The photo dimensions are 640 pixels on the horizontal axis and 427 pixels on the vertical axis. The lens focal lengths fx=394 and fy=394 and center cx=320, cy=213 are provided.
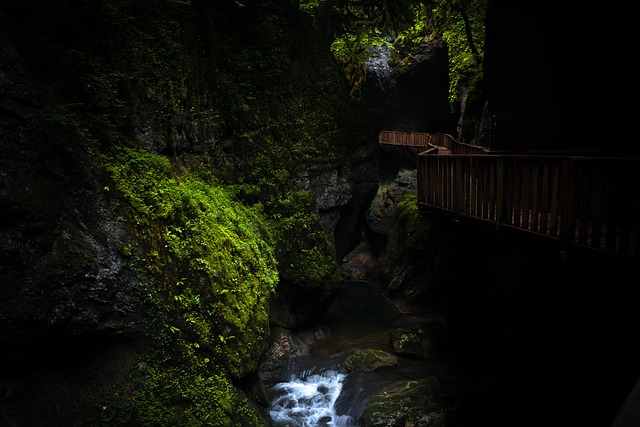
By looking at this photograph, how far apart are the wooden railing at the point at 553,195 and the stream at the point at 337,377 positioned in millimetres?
4823

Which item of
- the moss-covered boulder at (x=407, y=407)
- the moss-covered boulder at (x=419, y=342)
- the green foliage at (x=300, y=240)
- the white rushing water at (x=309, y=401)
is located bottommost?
the white rushing water at (x=309, y=401)

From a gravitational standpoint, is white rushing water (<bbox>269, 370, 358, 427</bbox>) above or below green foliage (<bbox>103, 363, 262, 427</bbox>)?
below

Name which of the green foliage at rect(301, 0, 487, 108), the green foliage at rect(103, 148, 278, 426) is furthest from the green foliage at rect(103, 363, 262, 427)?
the green foliage at rect(301, 0, 487, 108)

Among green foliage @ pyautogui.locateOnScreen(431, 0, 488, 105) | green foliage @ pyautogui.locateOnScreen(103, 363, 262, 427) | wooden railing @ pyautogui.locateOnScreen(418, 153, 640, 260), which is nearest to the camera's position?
wooden railing @ pyautogui.locateOnScreen(418, 153, 640, 260)

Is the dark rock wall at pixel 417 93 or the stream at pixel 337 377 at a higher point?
the dark rock wall at pixel 417 93

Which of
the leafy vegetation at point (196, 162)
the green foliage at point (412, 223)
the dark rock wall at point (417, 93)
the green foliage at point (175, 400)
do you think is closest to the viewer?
the green foliage at point (175, 400)

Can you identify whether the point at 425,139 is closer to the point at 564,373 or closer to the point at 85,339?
the point at 564,373

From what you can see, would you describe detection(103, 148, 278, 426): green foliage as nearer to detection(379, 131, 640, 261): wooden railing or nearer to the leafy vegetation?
the leafy vegetation

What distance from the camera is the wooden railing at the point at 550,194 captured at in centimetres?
507

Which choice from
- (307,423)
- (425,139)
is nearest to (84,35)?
(307,423)

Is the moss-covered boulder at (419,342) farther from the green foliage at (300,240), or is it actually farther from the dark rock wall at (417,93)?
the dark rock wall at (417,93)

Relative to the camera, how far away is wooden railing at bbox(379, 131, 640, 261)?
5066mm

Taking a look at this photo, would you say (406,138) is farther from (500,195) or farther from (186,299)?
(186,299)

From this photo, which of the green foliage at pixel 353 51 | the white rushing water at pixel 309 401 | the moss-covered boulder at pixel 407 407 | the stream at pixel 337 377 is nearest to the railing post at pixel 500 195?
the moss-covered boulder at pixel 407 407
